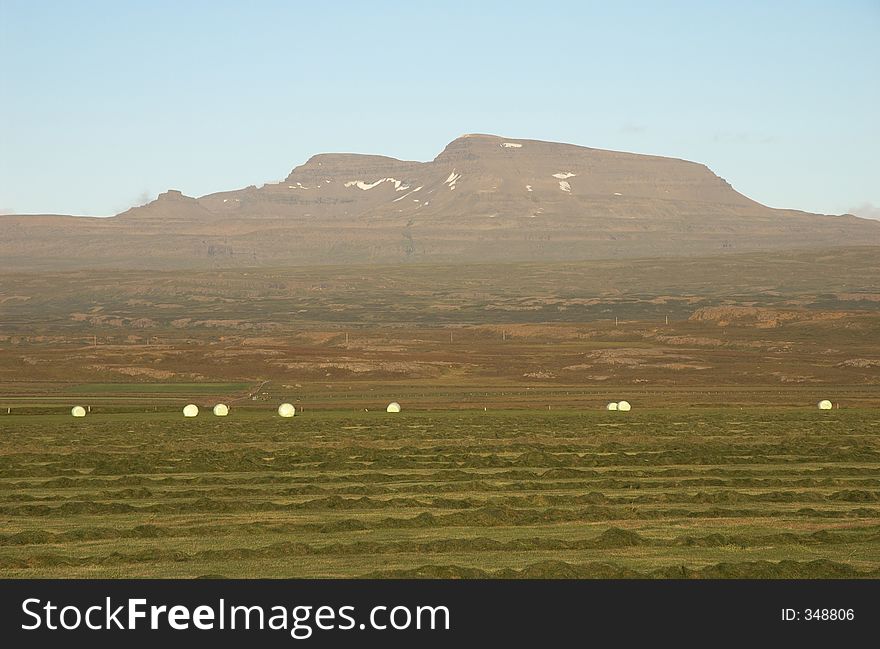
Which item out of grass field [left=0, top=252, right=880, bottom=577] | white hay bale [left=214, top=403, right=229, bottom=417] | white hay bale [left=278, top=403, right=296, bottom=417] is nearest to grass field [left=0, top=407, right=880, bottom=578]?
grass field [left=0, top=252, right=880, bottom=577]

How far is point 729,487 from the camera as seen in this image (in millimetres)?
37125

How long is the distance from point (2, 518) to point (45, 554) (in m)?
6.19

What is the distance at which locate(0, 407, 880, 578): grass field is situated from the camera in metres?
25.2

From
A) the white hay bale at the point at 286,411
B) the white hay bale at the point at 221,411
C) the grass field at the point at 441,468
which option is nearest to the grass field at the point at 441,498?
the grass field at the point at 441,468

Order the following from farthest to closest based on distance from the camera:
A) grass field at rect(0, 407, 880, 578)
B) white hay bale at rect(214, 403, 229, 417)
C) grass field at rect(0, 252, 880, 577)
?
white hay bale at rect(214, 403, 229, 417) < grass field at rect(0, 252, 880, 577) < grass field at rect(0, 407, 880, 578)

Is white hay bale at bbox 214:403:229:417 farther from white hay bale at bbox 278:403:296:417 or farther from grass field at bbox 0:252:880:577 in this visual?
white hay bale at bbox 278:403:296:417

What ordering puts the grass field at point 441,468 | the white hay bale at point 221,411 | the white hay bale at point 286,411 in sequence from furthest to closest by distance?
the white hay bale at point 221,411 → the white hay bale at point 286,411 → the grass field at point 441,468

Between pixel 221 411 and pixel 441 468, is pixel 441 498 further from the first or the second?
pixel 221 411

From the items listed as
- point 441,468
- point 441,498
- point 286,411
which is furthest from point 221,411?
point 441,498

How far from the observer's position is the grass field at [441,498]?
82.7 feet

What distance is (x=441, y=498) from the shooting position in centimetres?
3434

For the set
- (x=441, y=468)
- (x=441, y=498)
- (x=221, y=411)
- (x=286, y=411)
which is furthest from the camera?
(x=221, y=411)

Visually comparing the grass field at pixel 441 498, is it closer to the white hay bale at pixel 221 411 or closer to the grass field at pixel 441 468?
the grass field at pixel 441 468

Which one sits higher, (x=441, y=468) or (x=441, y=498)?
(x=441, y=498)
